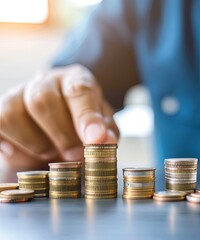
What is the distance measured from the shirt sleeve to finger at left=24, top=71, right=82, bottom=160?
0.14 metres

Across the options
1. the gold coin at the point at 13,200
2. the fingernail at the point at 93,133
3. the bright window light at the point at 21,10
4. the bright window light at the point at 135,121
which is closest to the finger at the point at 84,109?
the fingernail at the point at 93,133

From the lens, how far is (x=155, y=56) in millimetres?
2053

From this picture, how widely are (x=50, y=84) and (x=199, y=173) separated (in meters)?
0.75

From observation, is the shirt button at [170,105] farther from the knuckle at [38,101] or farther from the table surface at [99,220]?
the table surface at [99,220]

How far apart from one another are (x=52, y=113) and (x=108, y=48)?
0.37 m

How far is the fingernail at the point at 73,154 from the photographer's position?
6.35ft

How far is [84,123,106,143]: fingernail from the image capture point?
177cm

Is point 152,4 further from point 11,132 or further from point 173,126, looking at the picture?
point 11,132

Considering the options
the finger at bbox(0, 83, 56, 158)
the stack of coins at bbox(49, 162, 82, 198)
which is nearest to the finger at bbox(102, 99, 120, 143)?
the finger at bbox(0, 83, 56, 158)

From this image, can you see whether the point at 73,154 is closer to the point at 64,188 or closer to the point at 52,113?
the point at 52,113

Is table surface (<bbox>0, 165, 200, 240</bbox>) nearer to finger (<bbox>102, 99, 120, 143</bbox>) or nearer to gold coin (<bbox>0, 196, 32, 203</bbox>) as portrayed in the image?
gold coin (<bbox>0, 196, 32, 203</bbox>)

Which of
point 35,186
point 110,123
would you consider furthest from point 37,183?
point 110,123

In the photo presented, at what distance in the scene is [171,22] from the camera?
2.05 m

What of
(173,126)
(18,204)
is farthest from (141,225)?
(173,126)
